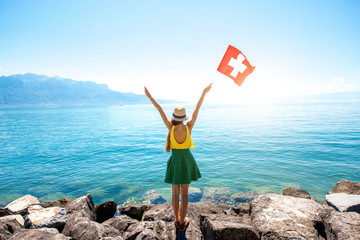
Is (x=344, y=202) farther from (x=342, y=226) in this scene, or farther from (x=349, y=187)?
(x=342, y=226)

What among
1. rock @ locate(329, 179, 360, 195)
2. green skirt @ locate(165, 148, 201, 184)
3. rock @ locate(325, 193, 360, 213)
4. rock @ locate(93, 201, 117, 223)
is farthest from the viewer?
rock @ locate(329, 179, 360, 195)

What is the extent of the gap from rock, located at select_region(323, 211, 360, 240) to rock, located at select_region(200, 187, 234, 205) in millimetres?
5452

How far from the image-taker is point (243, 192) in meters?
10.6

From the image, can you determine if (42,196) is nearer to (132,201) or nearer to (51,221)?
(132,201)

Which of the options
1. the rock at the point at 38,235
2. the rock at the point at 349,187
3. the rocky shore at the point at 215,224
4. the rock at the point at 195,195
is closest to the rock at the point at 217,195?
the rock at the point at 195,195

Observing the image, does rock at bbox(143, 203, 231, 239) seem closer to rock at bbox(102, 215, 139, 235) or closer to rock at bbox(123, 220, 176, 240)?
rock at bbox(123, 220, 176, 240)

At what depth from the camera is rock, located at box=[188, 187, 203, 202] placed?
32.8 feet

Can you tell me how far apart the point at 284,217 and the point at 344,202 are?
12.4ft

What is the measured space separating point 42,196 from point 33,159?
10009 mm

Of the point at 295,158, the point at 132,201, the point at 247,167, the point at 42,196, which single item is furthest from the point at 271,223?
the point at 295,158

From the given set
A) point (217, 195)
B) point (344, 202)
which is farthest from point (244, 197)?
point (344, 202)

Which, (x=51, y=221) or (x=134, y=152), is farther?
(x=134, y=152)

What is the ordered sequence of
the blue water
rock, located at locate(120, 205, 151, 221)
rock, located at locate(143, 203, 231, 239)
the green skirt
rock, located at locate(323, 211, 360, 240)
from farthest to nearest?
the blue water < rock, located at locate(120, 205, 151, 221) < rock, located at locate(143, 203, 231, 239) < the green skirt < rock, located at locate(323, 211, 360, 240)

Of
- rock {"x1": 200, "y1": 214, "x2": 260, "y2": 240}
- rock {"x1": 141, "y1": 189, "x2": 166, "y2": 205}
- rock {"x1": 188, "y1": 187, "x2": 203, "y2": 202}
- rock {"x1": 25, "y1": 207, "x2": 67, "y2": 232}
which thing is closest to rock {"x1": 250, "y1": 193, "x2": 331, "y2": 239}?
rock {"x1": 200, "y1": 214, "x2": 260, "y2": 240}
